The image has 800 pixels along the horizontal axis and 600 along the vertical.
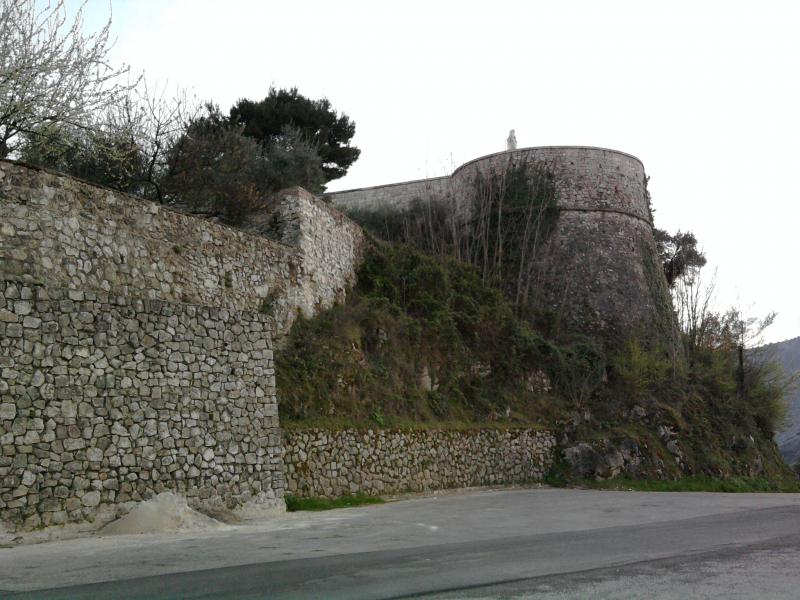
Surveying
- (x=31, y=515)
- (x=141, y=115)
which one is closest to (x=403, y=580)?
(x=31, y=515)

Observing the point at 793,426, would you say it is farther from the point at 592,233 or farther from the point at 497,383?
the point at 497,383

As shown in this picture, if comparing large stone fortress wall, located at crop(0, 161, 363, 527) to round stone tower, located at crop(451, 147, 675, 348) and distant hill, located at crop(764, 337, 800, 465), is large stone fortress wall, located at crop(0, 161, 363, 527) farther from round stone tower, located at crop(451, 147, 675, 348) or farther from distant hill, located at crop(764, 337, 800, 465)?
distant hill, located at crop(764, 337, 800, 465)

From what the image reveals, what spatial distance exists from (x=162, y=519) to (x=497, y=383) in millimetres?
13415

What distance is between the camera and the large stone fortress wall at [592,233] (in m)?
29.1

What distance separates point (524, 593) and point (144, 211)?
36.2 feet

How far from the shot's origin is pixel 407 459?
1831 cm

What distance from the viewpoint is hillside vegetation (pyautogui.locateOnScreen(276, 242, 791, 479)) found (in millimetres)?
17969

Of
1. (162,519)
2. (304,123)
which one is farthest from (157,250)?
(304,123)

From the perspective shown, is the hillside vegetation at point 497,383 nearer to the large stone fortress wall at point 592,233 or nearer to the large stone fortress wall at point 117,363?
the large stone fortress wall at point 592,233

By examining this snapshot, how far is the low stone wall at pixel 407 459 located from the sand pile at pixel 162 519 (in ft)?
10.8

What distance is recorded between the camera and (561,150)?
101ft

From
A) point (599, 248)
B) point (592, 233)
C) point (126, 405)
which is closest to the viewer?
point (126, 405)

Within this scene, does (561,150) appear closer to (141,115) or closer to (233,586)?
(141,115)

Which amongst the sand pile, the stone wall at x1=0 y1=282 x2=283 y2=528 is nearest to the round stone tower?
the stone wall at x1=0 y1=282 x2=283 y2=528
